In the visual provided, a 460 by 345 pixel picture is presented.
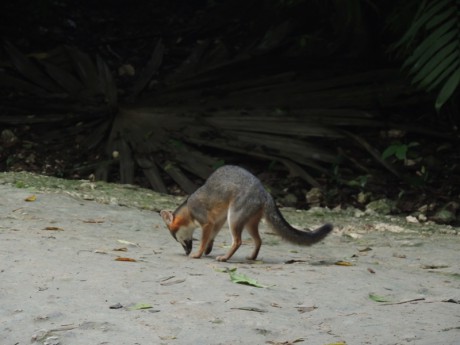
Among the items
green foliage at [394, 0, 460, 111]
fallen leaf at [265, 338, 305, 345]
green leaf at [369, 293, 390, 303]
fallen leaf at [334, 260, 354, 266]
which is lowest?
fallen leaf at [265, 338, 305, 345]

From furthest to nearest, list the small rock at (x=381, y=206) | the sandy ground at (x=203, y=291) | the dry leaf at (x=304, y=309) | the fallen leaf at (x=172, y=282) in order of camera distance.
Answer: the small rock at (x=381, y=206) → the fallen leaf at (x=172, y=282) → the dry leaf at (x=304, y=309) → the sandy ground at (x=203, y=291)

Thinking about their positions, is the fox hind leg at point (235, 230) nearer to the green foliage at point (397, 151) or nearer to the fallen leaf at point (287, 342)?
the fallen leaf at point (287, 342)

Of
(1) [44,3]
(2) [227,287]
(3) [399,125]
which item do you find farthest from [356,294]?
(1) [44,3]

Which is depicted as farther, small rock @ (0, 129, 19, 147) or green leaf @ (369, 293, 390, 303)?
small rock @ (0, 129, 19, 147)

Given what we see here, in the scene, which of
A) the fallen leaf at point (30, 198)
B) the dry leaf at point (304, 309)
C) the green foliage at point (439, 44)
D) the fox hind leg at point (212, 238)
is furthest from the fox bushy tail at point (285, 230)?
the green foliage at point (439, 44)

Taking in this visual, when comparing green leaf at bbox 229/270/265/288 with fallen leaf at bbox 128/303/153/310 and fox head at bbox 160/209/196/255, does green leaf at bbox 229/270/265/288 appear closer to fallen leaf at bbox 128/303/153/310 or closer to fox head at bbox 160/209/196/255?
fallen leaf at bbox 128/303/153/310

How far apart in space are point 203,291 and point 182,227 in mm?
1683

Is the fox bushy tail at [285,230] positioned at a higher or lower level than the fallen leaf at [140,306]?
higher

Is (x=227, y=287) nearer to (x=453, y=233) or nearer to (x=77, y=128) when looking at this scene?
(x=453, y=233)

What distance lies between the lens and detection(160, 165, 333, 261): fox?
6.48 meters

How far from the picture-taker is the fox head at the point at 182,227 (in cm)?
681

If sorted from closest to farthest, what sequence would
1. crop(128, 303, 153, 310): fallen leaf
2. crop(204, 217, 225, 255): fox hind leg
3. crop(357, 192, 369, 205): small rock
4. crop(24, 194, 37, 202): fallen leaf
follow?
crop(128, 303, 153, 310): fallen leaf < crop(204, 217, 225, 255): fox hind leg < crop(24, 194, 37, 202): fallen leaf < crop(357, 192, 369, 205): small rock

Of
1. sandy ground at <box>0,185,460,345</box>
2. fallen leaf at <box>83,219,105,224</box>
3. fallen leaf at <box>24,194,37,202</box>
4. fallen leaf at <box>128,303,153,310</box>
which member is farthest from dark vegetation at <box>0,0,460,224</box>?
fallen leaf at <box>128,303,153,310</box>

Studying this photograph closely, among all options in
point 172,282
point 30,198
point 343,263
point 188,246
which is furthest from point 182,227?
point 30,198
